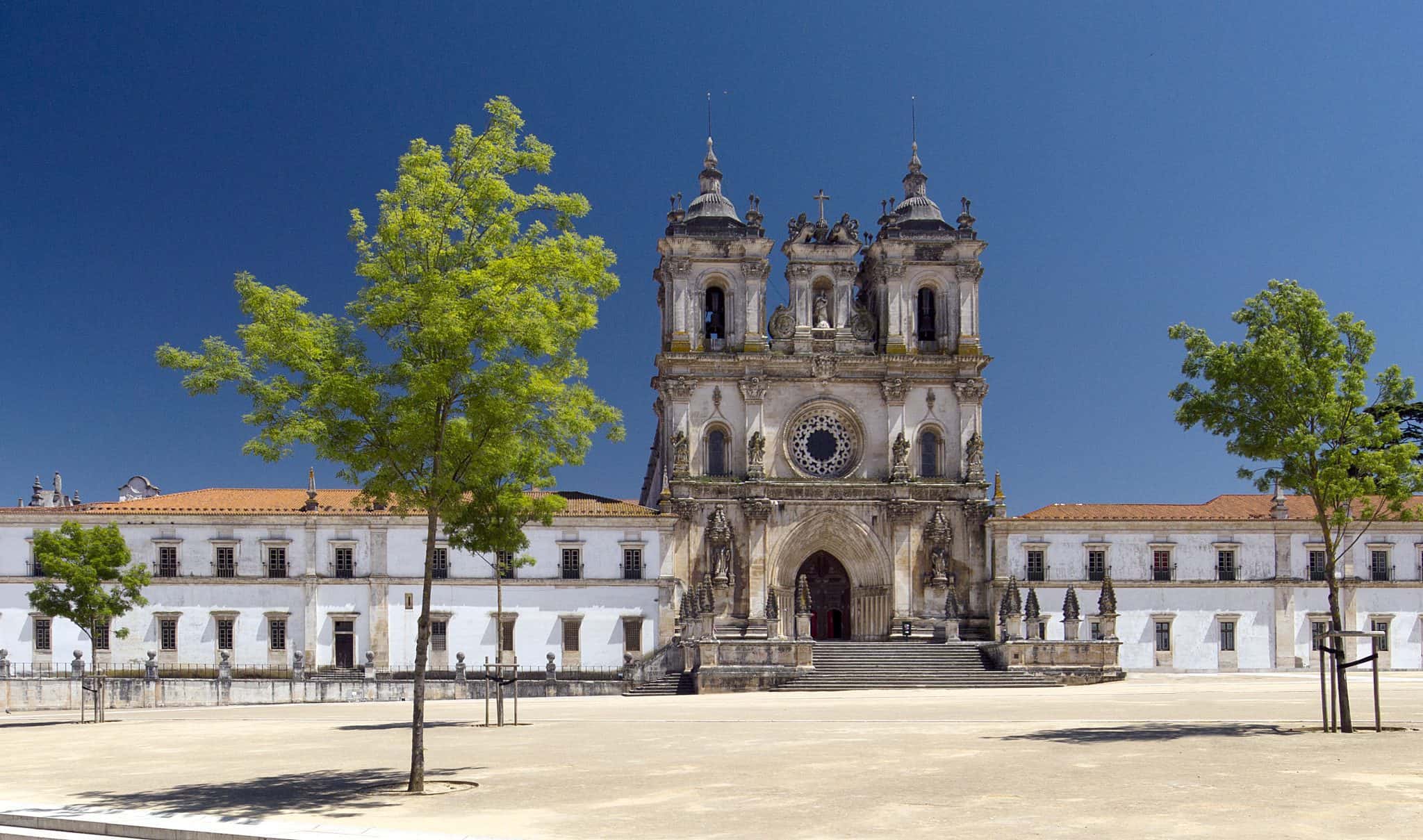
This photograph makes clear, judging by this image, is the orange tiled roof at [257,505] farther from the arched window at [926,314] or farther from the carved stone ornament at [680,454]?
the arched window at [926,314]

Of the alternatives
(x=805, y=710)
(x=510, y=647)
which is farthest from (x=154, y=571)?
(x=805, y=710)

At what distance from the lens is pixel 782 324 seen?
60.4 metres

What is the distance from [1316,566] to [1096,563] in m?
9.11

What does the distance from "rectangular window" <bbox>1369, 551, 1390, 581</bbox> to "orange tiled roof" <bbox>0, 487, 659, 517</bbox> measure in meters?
29.6

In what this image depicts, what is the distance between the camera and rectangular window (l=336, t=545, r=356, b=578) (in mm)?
55450

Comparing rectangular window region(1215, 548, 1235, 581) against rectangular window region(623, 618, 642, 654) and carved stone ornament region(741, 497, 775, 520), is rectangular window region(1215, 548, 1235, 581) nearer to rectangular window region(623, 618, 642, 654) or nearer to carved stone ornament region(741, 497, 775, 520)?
carved stone ornament region(741, 497, 775, 520)

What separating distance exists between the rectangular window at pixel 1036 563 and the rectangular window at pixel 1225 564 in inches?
280

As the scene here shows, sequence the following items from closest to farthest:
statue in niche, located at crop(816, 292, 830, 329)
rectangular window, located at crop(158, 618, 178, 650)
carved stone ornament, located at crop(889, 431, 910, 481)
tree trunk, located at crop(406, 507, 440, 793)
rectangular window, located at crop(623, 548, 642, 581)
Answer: tree trunk, located at crop(406, 507, 440, 793), rectangular window, located at crop(158, 618, 178, 650), rectangular window, located at crop(623, 548, 642, 581), carved stone ornament, located at crop(889, 431, 910, 481), statue in niche, located at crop(816, 292, 830, 329)

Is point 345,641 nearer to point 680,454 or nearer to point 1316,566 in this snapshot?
point 680,454

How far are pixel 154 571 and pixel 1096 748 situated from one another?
43.0 m

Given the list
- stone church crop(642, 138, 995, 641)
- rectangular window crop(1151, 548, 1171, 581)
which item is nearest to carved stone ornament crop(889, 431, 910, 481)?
stone church crop(642, 138, 995, 641)

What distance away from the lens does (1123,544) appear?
191 ft

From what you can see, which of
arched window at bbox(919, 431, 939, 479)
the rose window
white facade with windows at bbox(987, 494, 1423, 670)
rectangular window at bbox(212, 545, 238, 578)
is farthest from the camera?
the rose window

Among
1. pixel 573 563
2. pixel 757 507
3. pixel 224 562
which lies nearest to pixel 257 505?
pixel 224 562
